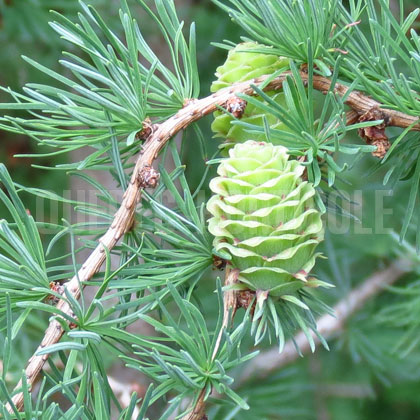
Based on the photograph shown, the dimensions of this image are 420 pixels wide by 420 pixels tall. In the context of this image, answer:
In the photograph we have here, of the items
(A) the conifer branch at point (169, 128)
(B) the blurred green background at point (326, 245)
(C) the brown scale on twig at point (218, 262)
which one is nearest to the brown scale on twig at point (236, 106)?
(A) the conifer branch at point (169, 128)

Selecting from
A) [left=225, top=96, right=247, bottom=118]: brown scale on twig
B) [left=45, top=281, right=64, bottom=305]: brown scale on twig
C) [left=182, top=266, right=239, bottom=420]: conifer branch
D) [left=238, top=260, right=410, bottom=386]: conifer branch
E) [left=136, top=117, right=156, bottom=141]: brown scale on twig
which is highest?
[left=225, top=96, right=247, bottom=118]: brown scale on twig

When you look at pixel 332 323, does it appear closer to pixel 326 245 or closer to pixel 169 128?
pixel 326 245

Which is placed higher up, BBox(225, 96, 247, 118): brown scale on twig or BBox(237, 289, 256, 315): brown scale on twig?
BBox(225, 96, 247, 118): brown scale on twig

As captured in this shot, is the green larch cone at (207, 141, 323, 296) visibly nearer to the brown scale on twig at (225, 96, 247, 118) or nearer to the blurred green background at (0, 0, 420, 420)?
the brown scale on twig at (225, 96, 247, 118)

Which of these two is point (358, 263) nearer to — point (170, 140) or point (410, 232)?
point (410, 232)

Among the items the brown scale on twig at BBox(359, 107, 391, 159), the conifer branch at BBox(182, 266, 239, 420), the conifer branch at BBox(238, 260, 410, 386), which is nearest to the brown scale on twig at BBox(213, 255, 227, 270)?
the conifer branch at BBox(182, 266, 239, 420)

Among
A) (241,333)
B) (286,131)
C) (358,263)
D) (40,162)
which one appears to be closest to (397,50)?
(286,131)
